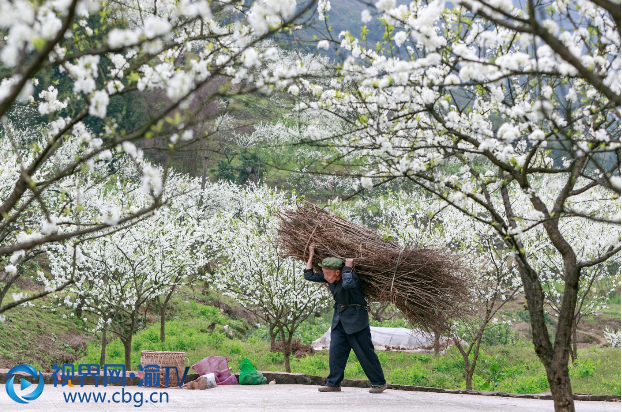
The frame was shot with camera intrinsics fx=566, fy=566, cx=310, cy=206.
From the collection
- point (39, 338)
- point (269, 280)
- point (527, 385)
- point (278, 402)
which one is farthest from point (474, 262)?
point (39, 338)

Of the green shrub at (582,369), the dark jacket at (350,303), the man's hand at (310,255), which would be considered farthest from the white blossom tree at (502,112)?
the green shrub at (582,369)

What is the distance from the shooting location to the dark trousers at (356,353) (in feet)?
23.2

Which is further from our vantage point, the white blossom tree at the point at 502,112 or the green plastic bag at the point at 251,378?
the green plastic bag at the point at 251,378

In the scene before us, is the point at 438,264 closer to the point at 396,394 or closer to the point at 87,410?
the point at 396,394

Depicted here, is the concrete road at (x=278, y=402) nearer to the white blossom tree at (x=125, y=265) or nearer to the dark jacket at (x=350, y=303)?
the dark jacket at (x=350, y=303)

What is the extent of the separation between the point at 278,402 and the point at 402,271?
209 cm

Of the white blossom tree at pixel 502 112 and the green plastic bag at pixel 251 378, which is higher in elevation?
the white blossom tree at pixel 502 112

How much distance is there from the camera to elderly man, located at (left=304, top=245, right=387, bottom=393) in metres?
6.93

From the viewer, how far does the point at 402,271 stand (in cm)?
663

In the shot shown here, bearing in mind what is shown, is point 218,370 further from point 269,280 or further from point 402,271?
point 402,271

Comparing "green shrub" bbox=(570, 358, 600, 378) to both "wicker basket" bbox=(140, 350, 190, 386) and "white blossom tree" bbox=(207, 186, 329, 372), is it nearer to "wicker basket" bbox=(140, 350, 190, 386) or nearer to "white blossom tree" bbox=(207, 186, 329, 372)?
"white blossom tree" bbox=(207, 186, 329, 372)

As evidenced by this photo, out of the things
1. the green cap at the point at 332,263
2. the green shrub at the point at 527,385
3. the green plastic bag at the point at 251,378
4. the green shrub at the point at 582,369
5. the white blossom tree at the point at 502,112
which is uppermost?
the white blossom tree at the point at 502,112

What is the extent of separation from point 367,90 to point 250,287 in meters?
6.52

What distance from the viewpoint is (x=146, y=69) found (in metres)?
3.01
